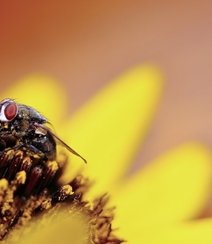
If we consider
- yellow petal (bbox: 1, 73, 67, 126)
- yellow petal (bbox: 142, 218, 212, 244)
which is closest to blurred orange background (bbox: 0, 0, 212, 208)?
yellow petal (bbox: 1, 73, 67, 126)

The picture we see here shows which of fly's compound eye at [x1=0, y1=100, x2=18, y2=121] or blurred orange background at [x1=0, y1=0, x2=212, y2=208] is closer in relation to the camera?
fly's compound eye at [x1=0, y1=100, x2=18, y2=121]

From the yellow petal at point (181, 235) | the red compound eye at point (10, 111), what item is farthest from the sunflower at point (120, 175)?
the red compound eye at point (10, 111)

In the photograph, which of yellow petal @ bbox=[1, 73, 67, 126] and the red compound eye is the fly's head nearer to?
the red compound eye

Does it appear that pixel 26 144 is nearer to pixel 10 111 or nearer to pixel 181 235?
pixel 10 111

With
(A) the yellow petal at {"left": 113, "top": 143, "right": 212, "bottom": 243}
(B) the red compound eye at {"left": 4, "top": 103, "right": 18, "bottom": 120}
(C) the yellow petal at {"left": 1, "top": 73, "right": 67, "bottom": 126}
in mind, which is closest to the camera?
(B) the red compound eye at {"left": 4, "top": 103, "right": 18, "bottom": 120}

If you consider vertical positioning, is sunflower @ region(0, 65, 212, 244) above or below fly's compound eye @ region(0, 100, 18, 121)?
below

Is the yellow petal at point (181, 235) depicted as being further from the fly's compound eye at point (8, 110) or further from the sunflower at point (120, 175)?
the fly's compound eye at point (8, 110)

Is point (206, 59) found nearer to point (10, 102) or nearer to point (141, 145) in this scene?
point (141, 145)

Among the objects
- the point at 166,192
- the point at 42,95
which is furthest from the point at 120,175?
the point at 42,95
